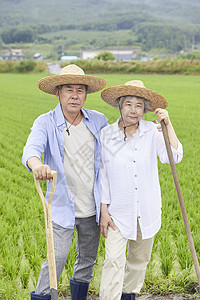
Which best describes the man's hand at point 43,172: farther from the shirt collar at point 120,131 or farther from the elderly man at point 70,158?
the shirt collar at point 120,131

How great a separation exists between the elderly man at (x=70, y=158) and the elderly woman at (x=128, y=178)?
81mm

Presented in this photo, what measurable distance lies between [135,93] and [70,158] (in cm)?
49

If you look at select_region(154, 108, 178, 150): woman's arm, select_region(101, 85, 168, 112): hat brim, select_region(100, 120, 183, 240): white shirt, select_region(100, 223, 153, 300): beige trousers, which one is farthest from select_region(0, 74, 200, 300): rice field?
select_region(101, 85, 168, 112): hat brim

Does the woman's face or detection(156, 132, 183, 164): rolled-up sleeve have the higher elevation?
the woman's face

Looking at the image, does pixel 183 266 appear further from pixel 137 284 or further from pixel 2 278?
pixel 2 278

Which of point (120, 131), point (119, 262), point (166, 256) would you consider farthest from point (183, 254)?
point (120, 131)

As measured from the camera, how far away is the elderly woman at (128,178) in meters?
1.96

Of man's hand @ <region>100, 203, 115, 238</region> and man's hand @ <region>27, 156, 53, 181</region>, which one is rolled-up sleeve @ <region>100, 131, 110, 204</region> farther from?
man's hand @ <region>27, 156, 53, 181</region>

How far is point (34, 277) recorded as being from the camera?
8.71 ft

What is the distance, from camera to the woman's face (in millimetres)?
1993

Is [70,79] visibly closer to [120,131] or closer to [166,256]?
[120,131]

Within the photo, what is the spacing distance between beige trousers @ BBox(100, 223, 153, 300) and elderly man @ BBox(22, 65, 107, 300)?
6.2 inches

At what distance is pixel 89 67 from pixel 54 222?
3725 cm

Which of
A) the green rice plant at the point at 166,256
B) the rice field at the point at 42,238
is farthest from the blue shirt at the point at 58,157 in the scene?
the green rice plant at the point at 166,256
